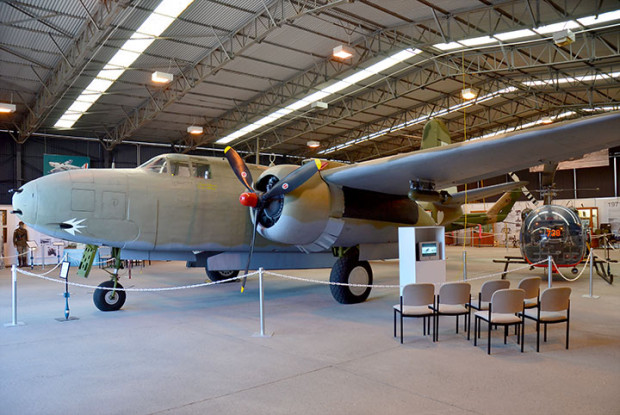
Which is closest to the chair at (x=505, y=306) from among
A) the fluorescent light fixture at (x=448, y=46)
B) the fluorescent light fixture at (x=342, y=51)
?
the fluorescent light fixture at (x=342, y=51)

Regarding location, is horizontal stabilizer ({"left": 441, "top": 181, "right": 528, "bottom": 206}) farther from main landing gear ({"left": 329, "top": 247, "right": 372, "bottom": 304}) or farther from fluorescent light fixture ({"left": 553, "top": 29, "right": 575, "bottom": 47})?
fluorescent light fixture ({"left": 553, "top": 29, "right": 575, "bottom": 47})

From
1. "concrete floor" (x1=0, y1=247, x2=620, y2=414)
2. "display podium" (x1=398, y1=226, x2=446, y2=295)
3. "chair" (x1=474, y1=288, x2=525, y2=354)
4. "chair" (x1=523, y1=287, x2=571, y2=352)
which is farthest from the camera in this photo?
"display podium" (x1=398, y1=226, x2=446, y2=295)

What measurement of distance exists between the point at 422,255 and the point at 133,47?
11.5 meters

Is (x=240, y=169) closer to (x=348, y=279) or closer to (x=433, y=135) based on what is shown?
(x=348, y=279)

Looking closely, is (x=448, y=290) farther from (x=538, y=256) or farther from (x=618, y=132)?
(x=538, y=256)

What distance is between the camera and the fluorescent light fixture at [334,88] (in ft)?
56.1

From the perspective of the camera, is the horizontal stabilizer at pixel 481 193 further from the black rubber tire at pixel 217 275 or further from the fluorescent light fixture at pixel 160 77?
the fluorescent light fixture at pixel 160 77

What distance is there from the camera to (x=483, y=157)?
302 inches

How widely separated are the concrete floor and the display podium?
3.02 feet

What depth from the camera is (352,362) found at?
213 inches

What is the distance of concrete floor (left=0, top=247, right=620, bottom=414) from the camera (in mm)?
4129

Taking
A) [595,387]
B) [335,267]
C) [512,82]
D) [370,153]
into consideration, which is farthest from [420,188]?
[370,153]

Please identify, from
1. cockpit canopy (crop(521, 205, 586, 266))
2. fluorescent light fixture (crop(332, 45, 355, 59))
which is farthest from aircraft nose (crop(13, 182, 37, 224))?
cockpit canopy (crop(521, 205, 586, 266))

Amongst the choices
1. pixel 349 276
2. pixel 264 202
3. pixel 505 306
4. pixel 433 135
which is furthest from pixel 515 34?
pixel 505 306
